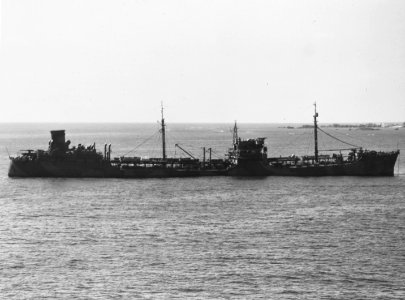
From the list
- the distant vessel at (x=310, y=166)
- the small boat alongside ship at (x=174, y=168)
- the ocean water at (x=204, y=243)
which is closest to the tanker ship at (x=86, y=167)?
the small boat alongside ship at (x=174, y=168)

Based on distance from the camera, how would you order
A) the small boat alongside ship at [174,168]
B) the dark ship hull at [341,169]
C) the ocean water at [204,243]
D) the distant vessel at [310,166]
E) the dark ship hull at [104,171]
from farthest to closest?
the dark ship hull at [104,171] < the small boat alongside ship at [174,168] < the dark ship hull at [341,169] < the distant vessel at [310,166] < the ocean water at [204,243]

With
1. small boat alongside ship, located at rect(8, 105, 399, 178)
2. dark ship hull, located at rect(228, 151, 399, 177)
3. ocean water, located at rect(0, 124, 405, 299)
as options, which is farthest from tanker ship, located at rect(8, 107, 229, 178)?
ocean water, located at rect(0, 124, 405, 299)

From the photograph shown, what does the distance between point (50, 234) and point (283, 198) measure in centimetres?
2896

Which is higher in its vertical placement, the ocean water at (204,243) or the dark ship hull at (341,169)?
the dark ship hull at (341,169)

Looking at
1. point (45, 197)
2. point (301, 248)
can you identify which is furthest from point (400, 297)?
point (45, 197)

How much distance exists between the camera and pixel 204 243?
50.9 metres

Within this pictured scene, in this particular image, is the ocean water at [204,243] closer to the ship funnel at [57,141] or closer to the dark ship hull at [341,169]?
the dark ship hull at [341,169]

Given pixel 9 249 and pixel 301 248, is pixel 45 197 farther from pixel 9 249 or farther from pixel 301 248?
pixel 301 248

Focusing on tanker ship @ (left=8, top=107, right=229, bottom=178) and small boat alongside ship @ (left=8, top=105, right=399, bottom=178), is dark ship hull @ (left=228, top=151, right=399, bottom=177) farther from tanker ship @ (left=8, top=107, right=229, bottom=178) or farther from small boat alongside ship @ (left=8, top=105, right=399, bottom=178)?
tanker ship @ (left=8, top=107, right=229, bottom=178)

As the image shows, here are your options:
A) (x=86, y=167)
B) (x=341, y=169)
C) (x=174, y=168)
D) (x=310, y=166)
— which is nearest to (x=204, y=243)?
(x=174, y=168)

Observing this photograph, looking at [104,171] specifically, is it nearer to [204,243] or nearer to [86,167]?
[86,167]

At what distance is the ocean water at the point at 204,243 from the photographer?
40188mm

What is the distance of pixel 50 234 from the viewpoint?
181 ft

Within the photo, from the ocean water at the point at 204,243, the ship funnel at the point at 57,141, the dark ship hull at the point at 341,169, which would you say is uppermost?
the ship funnel at the point at 57,141
